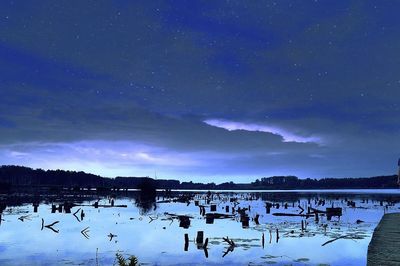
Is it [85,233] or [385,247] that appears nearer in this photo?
[385,247]

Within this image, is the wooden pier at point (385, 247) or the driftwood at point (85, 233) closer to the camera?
the wooden pier at point (385, 247)

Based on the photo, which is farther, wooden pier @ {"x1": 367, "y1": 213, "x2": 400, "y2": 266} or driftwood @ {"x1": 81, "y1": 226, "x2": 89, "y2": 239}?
driftwood @ {"x1": 81, "y1": 226, "x2": 89, "y2": 239}

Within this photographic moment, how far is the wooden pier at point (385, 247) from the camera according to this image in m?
21.9

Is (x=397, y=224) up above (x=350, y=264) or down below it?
above

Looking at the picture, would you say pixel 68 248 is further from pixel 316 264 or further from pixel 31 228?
pixel 316 264

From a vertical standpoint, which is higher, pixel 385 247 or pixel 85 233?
pixel 385 247

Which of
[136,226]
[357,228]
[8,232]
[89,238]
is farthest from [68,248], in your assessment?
[357,228]

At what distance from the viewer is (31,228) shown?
5703 cm

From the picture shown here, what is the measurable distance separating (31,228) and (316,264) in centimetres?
4095

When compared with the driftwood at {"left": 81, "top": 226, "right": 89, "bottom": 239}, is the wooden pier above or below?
above

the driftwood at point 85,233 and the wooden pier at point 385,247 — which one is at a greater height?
the wooden pier at point 385,247

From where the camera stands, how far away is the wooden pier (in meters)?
21.9

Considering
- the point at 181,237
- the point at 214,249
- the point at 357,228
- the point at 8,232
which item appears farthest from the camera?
the point at 357,228

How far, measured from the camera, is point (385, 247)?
85.5 ft
